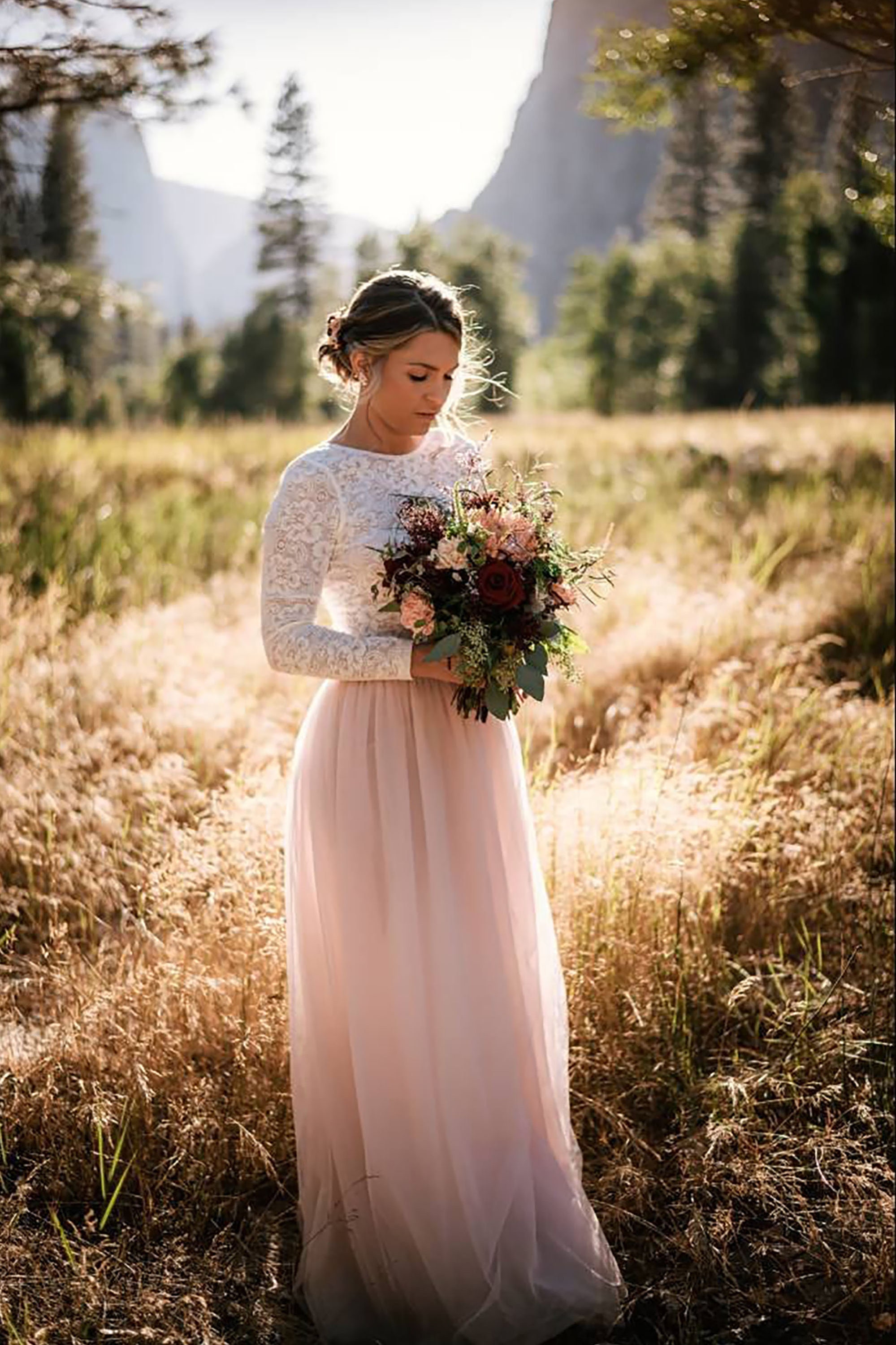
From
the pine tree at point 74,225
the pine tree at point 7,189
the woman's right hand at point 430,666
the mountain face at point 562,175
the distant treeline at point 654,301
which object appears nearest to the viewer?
the woman's right hand at point 430,666

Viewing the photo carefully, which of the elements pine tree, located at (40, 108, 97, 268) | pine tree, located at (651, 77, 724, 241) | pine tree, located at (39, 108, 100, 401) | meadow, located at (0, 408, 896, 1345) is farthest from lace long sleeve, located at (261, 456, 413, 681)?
pine tree, located at (651, 77, 724, 241)

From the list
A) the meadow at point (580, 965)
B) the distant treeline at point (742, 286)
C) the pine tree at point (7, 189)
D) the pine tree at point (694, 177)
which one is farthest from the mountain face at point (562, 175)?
the meadow at point (580, 965)

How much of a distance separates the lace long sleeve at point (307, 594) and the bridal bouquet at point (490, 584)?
4.3 inches

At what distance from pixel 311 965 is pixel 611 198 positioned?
15766cm

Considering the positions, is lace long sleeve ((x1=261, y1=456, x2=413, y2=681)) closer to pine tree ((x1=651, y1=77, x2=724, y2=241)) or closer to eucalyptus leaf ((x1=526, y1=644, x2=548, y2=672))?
eucalyptus leaf ((x1=526, y1=644, x2=548, y2=672))

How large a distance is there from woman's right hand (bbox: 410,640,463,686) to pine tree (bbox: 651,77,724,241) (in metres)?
53.0

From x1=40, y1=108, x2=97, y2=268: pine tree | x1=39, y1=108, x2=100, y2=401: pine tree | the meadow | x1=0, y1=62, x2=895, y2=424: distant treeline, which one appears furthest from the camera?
x1=40, y1=108, x2=97, y2=268: pine tree

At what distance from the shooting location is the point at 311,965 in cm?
233

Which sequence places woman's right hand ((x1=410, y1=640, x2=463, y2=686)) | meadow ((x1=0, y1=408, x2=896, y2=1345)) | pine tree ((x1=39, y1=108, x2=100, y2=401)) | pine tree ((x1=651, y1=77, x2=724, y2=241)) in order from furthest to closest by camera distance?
pine tree ((x1=651, y1=77, x2=724, y2=241)) < pine tree ((x1=39, y1=108, x2=100, y2=401)) < meadow ((x1=0, y1=408, x2=896, y2=1345)) < woman's right hand ((x1=410, y1=640, x2=463, y2=686))

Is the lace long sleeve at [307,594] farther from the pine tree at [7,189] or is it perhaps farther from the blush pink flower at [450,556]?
the pine tree at [7,189]

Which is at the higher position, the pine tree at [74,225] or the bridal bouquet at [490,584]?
the pine tree at [74,225]

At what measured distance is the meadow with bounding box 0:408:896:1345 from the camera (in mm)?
2387

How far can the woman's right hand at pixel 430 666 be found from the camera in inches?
83.8

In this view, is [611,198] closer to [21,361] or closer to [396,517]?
[21,361]
